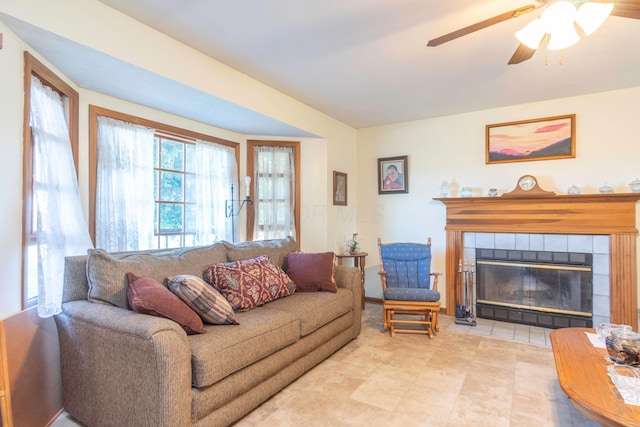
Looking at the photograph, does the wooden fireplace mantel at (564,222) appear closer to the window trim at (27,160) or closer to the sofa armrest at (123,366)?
the sofa armrest at (123,366)

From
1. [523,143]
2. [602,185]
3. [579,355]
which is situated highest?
[523,143]

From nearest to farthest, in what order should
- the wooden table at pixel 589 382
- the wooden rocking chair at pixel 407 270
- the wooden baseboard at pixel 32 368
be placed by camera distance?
the wooden table at pixel 589 382 → the wooden baseboard at pixel 32 368 → the wooden rocking chair at pixel 407 270

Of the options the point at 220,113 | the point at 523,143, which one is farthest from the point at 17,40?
the point at 523,143

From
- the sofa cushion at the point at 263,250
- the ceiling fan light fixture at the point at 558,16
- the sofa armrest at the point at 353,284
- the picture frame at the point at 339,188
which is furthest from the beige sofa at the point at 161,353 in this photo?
the ceiling fan light fixture at the point at 558,16

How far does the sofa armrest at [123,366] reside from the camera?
62.0 inches

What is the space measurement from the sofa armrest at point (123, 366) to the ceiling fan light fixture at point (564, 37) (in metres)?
2.41

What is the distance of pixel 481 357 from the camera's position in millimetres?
2873

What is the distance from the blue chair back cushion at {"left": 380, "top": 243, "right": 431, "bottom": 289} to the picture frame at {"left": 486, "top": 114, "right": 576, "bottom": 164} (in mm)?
1386

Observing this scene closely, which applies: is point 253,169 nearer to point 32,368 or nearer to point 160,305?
point 160,305

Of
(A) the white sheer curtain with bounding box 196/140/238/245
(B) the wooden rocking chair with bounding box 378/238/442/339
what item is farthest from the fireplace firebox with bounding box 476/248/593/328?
(A) the white sheer curtain with bounding box 196/140/238/245

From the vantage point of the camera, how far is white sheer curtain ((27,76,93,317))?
195cm

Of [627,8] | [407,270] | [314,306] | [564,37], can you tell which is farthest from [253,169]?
[627,8]

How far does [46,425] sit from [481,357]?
308cm

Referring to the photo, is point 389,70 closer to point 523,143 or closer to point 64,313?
point 523,143
